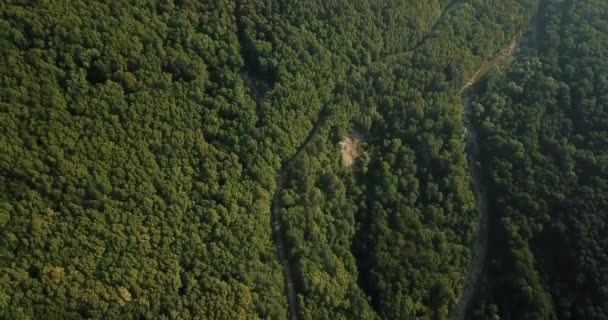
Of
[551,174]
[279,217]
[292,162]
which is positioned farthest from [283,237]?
[551,174]

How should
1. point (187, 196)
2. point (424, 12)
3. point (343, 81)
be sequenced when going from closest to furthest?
1. point (187, 196)
2. point (343, 81)
3. point (424, 12)

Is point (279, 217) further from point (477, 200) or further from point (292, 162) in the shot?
point (477, 200)

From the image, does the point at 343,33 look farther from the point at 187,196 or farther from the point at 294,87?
the point at 187,196

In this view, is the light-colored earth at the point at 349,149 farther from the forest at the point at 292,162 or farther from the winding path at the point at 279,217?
the winding path at the point at 279,217

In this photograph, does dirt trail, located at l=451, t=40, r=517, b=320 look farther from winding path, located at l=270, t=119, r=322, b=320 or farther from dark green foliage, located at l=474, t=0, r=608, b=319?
winding path, located at l=270, t=119, r=322, b=320

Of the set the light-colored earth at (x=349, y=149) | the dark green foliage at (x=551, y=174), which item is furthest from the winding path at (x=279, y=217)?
the dark green foliage at (x=551, y=174)

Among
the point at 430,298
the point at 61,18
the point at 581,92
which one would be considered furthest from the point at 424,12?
the point at 61,18
